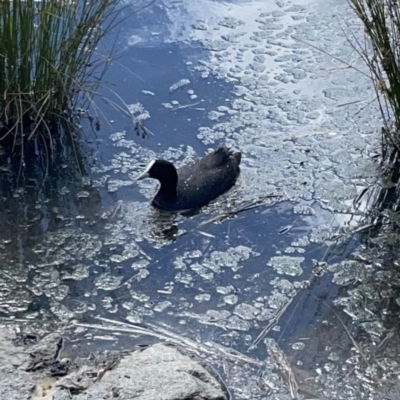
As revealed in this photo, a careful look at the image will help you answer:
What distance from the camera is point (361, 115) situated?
552cm

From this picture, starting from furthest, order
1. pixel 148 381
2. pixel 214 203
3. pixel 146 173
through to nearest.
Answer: pixel 214 203 < pixel 146 173 < pixel 148 381

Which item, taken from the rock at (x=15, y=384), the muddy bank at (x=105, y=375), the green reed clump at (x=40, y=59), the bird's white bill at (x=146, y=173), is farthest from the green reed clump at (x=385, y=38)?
the rock at (x=15, y=384)

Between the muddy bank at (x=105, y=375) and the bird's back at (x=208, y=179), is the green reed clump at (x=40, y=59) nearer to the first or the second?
the bird's back at (x=208, y=179)

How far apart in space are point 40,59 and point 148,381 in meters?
2.43

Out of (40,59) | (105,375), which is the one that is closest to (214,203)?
(40,59)

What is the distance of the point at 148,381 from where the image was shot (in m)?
3.00

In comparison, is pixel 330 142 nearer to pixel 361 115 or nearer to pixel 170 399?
pixel 361 115

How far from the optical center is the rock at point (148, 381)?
2.95 m

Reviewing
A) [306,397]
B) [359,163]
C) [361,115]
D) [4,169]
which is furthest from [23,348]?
[361,115]

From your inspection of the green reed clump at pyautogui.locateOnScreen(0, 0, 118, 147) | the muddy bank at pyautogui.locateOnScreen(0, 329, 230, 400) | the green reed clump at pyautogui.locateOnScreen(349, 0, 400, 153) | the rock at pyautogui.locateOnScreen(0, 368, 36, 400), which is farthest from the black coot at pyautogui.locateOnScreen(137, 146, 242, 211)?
the rock at pyautogui.locateOnScreen(0, 368, 36, 400)

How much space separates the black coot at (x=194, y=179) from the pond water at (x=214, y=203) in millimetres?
72

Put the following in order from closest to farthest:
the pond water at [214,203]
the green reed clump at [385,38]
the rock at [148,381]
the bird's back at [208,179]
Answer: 1. the rock at [148,381]
2. the pond water at [214,203]
3. the green reed clump at [385,38]
4. the bird's back at [208,179]

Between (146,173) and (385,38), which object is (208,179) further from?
(385,38)

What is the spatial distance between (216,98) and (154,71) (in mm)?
552
